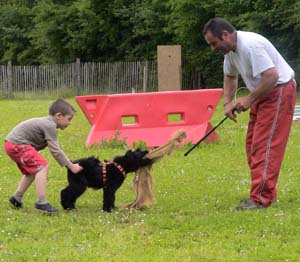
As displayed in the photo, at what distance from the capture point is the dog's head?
287 inches

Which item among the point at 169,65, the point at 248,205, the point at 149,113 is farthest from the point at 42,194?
the point at 169,65

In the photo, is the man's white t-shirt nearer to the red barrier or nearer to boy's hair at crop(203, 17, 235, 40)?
boy's hair at crop(203, 17, 235, 40)

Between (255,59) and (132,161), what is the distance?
1656 millimetres

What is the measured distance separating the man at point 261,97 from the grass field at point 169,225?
12.7 inches

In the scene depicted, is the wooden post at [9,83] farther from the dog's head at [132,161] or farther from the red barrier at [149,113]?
the dog's head at [132,161]

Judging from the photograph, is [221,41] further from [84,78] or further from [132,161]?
[84,78]

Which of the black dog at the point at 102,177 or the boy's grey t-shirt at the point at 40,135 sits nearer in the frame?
the boy's grey t-shirt at the point at 40,135

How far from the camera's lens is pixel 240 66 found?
706 centimetres

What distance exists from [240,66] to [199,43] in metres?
30.1

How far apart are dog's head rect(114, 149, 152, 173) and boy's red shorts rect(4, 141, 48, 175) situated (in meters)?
0.81

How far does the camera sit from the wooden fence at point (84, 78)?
3450 centimetres

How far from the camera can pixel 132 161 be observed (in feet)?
23.9

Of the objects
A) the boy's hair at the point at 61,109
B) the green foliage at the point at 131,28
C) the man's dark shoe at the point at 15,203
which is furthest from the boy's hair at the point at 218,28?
the green foliage at the point at 131,28

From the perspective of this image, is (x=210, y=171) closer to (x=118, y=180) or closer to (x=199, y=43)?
(x=118, y=180)
